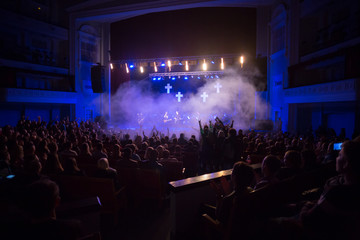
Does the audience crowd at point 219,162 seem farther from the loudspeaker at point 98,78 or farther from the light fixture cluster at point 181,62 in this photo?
the loudspeaker at point 98,78

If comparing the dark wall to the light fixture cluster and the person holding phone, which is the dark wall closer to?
the light fixture cluster

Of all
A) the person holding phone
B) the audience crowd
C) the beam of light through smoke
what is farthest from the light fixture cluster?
the person holding phone

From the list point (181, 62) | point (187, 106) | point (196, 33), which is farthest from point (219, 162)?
point (187, 106)

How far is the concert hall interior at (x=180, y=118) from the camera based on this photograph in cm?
217

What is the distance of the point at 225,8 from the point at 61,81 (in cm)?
1317

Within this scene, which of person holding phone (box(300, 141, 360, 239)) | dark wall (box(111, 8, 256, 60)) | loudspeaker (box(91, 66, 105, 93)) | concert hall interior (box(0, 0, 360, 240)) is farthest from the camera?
loudspeaker (box(91, 66, 105, 93))

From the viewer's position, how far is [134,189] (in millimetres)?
4273

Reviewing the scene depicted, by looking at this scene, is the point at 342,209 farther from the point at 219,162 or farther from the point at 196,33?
the point at 196,33

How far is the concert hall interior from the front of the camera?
217cm

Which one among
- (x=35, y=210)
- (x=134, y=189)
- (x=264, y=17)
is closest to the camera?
(x=35, y=210)

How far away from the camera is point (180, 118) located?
64.1ft

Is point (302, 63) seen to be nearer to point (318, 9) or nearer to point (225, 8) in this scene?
point (318, 9)

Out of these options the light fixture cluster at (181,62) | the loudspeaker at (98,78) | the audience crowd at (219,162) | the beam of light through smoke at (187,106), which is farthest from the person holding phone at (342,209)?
the loudspeaker at (98,78)

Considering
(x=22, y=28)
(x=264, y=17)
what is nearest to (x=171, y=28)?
(x=264, y=17)
